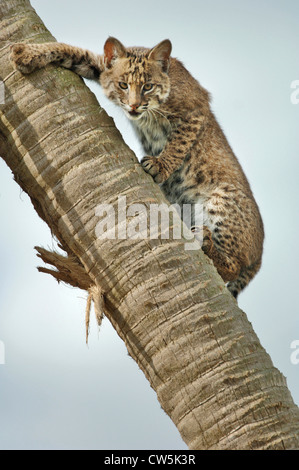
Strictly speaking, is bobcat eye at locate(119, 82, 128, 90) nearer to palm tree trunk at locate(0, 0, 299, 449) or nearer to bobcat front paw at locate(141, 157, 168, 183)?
bobcat front paw at locate(141, 157, 168, 183)

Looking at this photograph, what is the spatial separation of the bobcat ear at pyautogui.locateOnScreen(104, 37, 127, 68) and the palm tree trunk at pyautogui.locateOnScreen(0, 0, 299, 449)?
5.07 feet

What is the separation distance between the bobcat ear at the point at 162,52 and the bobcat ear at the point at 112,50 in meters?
0.33

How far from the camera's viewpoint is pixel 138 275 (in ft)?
14.8

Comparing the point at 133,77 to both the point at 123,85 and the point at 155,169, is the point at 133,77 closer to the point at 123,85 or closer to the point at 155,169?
the point at 123,85

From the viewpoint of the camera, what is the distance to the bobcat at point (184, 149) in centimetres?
670

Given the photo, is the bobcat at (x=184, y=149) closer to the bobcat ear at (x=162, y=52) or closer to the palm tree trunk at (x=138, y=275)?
the bobcat ear at (x=162, y=52)

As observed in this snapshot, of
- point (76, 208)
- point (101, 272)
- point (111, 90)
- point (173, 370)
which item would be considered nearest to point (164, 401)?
point (173, 370)

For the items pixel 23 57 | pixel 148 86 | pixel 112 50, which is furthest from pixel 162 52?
pixel 23 57

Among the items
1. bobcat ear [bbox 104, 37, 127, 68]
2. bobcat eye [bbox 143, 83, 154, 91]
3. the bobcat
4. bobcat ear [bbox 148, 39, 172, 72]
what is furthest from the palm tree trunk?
bobcat ear [bbox 148, 39, 172, 72]

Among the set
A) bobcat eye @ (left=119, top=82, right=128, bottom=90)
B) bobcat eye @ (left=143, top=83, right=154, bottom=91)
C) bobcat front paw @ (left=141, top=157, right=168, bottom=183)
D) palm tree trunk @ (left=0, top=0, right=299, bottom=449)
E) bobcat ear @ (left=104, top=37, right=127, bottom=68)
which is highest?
bobcat ear @ (left=104, top=37, right=127, bottom=68)

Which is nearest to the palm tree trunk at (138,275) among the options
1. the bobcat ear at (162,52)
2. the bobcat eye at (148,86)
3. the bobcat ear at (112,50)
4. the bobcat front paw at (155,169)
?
the bobcat front paw at (155,169)

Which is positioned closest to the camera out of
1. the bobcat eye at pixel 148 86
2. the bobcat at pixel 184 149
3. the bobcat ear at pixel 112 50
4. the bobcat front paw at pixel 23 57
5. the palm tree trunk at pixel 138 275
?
the palm tree trunk at pixel 138 275

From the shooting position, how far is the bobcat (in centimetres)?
670

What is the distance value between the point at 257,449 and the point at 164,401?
706mm
